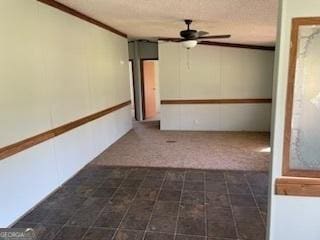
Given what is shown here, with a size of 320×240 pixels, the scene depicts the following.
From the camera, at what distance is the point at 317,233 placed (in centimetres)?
168

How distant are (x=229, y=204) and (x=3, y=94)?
2.60 m

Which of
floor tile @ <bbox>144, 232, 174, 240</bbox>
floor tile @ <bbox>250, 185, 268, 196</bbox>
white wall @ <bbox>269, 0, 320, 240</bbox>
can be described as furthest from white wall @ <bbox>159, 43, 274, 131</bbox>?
white wall @ <bbox>269, 0, 320, 240</bbox>

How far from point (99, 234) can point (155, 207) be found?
0.70m

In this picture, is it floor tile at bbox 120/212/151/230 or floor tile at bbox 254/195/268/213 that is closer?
floor tile at bbox 120/212/151/230

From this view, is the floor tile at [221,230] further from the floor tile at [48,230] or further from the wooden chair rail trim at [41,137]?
the wooden chair rail trim at [41,137]

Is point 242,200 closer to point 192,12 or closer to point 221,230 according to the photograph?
point 221,230

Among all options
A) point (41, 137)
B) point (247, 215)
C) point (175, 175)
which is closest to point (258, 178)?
point (247, 215)

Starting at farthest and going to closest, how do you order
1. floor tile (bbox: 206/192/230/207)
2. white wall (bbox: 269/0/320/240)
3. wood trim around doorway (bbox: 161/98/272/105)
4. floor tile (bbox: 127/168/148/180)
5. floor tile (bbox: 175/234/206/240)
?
wood trim around doorway (bbox: 161/98/272/105) < floor tile (bbox: 127/168/148/180) < floor tile (bbox: 206/192/230/207) < floor tile (bbox: 175/234/206/240) < white wall (bbox: 269/0/320/240)

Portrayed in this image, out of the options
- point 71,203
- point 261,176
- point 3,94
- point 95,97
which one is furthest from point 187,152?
point 3,94

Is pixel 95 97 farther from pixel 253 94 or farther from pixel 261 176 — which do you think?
pixel 253 94

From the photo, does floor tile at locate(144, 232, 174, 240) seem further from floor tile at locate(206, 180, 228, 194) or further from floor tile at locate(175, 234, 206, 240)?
floor tile at locate(206, 180, 228, 194)

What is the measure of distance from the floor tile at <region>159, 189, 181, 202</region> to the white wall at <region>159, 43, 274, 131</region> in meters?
3.82

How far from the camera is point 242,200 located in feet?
9.77

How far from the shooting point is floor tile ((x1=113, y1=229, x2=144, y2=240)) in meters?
2.33
